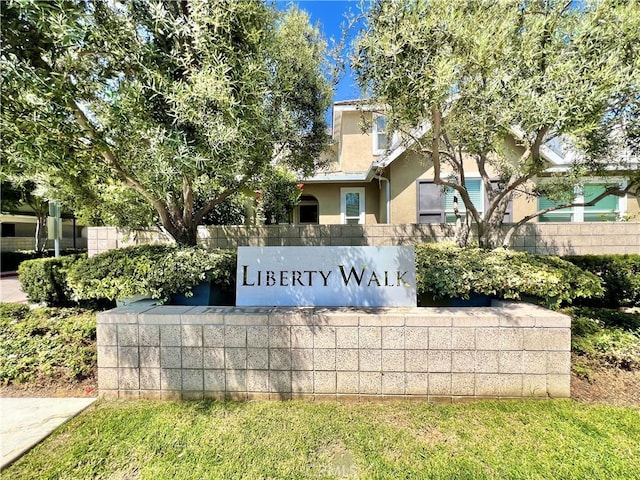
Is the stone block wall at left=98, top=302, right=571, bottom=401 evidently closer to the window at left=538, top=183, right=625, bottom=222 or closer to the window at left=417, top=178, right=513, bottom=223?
the window at left=417, top=178, right=513, bottom=223

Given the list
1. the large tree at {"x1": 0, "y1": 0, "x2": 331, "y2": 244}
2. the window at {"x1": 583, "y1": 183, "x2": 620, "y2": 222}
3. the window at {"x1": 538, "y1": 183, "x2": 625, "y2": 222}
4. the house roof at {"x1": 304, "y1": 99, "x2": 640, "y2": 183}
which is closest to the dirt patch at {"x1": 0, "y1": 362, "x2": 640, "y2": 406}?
the large tree at {"x1": 0, "y1": 0, "x2": 331, "y2": 244}

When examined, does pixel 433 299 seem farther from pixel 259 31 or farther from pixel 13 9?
pixel 13 9

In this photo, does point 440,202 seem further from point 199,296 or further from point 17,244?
point 17,244

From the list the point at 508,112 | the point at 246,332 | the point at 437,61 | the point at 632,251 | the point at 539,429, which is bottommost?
the point at 539,429

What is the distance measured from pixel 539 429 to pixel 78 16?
560 cm

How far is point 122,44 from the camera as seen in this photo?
10.3 feet

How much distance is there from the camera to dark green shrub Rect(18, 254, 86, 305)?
6.31 meters

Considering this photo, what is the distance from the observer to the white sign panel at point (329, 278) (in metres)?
3.72

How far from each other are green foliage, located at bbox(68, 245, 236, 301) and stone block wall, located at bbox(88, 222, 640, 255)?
2.26 meters

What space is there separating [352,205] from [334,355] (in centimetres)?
808

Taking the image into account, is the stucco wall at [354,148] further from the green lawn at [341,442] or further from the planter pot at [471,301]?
the green lawn at [341,442]

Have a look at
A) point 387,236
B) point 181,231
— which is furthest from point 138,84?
point 387,236

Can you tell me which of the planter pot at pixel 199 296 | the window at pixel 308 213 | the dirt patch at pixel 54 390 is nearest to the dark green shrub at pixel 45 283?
the dirt patch at pixel 54 390

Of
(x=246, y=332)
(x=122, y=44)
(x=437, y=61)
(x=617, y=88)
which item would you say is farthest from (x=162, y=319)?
(x=617, y=88)
